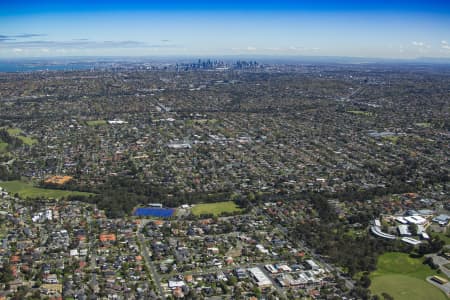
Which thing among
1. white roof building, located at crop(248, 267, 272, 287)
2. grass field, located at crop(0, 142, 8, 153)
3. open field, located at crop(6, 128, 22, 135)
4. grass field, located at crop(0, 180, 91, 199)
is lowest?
white roof building, located at crop(248, 267, 272, 287)

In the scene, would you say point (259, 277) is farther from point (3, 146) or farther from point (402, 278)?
point (3, 146)

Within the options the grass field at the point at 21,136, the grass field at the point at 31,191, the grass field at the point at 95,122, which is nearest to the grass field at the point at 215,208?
the grass field at the point at 31,191

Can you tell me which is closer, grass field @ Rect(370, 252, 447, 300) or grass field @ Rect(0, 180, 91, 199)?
grass field @ Rect(370, 252, 447, 300)

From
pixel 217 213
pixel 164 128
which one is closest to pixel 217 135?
pixel 164 128

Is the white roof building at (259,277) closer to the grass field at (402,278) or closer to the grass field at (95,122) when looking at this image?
the grass field at (402,278)

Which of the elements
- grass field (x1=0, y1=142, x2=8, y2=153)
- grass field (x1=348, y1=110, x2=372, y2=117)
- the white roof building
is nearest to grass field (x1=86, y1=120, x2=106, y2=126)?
grass field (x1=0, y1=142, x2=8, y2=153)

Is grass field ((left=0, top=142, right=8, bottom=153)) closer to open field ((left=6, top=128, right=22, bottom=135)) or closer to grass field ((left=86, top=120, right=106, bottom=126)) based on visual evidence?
open field ((left=6, top=128, right=22, bottom=135))
